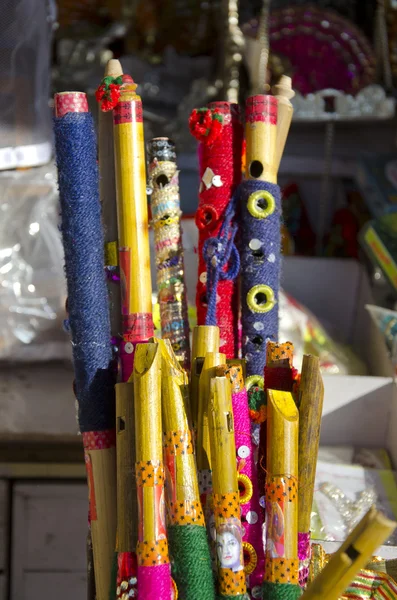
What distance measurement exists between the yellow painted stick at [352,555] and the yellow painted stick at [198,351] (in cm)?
19

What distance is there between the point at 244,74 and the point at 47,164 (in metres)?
0.65

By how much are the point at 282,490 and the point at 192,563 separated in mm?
99

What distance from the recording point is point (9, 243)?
1141 millimetres

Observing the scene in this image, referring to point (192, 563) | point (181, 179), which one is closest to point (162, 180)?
point (192, 563)

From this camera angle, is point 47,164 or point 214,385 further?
point 47,164

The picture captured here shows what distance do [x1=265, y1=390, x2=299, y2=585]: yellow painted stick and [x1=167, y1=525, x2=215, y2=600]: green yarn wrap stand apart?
0.06 metres

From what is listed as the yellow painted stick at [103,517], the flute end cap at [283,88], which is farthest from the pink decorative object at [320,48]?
the yellow painted stick at [103,517]

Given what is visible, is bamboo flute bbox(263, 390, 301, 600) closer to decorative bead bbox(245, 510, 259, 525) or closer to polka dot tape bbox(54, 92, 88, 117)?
decorative bead bbox(245, 510, 259, 525)

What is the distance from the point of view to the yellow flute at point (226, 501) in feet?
1.80

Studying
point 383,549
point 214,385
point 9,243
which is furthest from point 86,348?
point 9,243

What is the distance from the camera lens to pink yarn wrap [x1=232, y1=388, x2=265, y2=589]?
0.60 meters

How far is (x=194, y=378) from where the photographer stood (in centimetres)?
62

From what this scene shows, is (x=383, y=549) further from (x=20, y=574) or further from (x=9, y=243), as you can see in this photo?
(x=9, y=243)

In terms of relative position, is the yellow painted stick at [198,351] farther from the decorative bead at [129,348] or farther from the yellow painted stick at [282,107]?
the yellow painted stick at [282,107]
